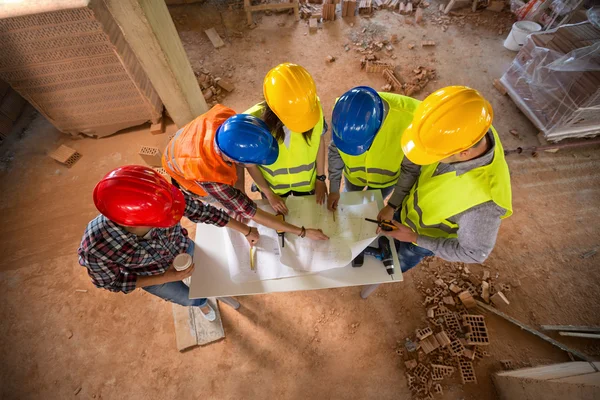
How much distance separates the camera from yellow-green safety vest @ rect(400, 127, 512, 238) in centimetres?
154

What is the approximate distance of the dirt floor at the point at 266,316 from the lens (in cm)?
286

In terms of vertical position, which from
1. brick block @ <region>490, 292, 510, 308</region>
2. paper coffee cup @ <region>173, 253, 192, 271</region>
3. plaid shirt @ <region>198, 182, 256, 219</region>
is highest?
plaid shirt @ <region>198, 182, 256, 219</region>

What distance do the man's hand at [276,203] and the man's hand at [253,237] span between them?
0.87ft

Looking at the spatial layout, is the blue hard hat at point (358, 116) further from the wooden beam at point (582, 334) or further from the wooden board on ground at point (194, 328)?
the wooden beam at point (582, 334)

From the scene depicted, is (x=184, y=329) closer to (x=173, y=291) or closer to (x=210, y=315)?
(x=210, y=315)

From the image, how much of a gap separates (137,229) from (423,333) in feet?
9.10

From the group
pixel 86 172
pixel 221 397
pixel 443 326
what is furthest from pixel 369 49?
pixel 221 397

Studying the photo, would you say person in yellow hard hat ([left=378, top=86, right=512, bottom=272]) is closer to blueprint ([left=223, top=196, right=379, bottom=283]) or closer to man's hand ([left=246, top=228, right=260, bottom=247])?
blueprint ([left=223, top=196, right=379, bottom=283])

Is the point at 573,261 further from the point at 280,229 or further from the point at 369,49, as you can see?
the point at 369,49

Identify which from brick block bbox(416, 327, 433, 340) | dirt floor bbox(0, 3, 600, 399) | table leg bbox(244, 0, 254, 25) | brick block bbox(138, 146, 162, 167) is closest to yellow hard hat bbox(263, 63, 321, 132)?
dirt floor bbox(0, 3, 600, 399)

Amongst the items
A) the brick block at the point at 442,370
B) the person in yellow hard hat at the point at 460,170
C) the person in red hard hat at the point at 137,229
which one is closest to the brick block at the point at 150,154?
the person in red hard hat at the point at 137,229

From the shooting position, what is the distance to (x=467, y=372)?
2711 mm

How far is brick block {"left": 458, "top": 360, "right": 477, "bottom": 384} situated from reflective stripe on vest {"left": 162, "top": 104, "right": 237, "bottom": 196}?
109 inches

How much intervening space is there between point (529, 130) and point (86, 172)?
6944 millimetres
